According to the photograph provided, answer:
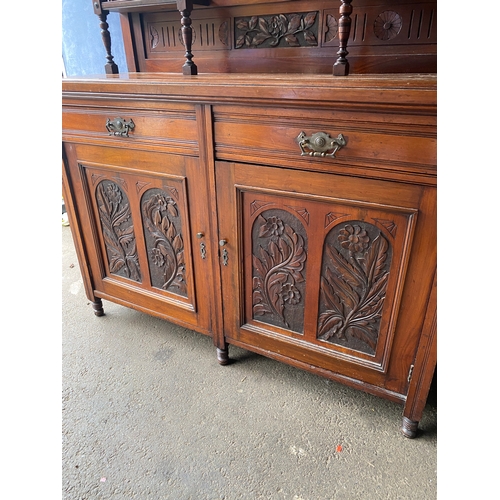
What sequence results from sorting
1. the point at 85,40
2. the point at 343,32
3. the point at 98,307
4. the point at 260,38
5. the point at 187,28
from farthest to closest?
the point at 85,40, the point at 98,307, the point at 260,38, the point at 187,28, the point at 343,32

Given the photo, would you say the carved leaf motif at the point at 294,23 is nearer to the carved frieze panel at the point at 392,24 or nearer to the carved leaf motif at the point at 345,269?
the carved frieze panel at the point at 392,24

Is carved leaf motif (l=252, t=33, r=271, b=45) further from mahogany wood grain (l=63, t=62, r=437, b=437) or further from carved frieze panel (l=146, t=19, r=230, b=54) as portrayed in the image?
mahogany wood grain (l=63, t=62, r=437, b=437)

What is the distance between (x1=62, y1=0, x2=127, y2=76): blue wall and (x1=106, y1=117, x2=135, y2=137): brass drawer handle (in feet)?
2.94

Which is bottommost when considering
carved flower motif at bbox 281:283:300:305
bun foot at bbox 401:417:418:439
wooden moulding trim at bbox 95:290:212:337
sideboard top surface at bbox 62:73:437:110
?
bun foot at bbox 401:417:418:439

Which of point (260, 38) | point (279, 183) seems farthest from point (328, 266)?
point (260, 38)

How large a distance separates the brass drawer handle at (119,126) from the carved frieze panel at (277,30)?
536 mm

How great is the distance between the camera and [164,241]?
125 cm

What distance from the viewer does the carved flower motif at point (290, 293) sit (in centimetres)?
108

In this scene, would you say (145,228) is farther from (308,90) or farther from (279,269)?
(308,90)

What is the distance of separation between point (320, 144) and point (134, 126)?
564mm

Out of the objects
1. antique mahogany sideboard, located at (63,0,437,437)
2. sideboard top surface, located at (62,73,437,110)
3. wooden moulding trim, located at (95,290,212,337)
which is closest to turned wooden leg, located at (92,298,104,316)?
wooden moulding trim, located at (95,290,212,337)

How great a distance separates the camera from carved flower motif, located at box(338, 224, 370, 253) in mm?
922
